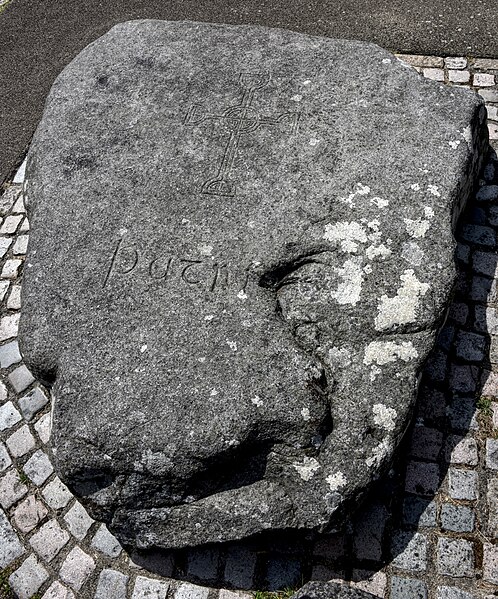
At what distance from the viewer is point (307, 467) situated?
2834mm

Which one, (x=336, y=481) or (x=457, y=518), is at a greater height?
(x=336, y=481)

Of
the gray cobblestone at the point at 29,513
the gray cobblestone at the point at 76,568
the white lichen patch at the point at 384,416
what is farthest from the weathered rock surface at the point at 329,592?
Answer: the gray cobblestone at the point at 29,513

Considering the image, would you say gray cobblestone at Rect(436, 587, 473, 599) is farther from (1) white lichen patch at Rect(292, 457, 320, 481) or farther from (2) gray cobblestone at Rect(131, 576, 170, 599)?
(2) gray cobblestone at Rect(131, 576, 170, 599)

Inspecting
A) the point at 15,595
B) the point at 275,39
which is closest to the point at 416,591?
the point at 15,595

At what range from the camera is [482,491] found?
3.13m

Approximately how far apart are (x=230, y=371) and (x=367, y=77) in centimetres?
189

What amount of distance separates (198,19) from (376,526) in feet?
13.6

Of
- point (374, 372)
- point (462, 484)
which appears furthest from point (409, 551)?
point (374, 372)

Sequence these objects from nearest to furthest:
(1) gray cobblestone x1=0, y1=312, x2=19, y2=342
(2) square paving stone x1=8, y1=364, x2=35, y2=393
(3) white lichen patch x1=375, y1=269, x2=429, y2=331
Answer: (3) white lichen patch x1=375, y1=269, x2=429, y2=331 < (2) square paving stone x1=8, y1=364, x2=35, y2=393 < (1) gray cobblestone x1=0, y1=312, x2=19, y2=342

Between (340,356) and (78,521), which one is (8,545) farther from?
(340,356)

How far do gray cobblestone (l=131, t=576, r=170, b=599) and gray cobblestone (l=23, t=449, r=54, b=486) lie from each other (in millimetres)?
673

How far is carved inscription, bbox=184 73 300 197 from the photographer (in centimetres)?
353

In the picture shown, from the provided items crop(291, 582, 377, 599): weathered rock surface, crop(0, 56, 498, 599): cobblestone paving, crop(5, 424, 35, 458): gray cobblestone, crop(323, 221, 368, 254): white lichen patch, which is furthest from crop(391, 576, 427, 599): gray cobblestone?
crop(5, 424, 35, 458): gray cobblestone

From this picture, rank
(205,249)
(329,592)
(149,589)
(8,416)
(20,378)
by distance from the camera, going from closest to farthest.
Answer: (329,592)
(149,589)
(205,249)
(8,416)
(20,378)
